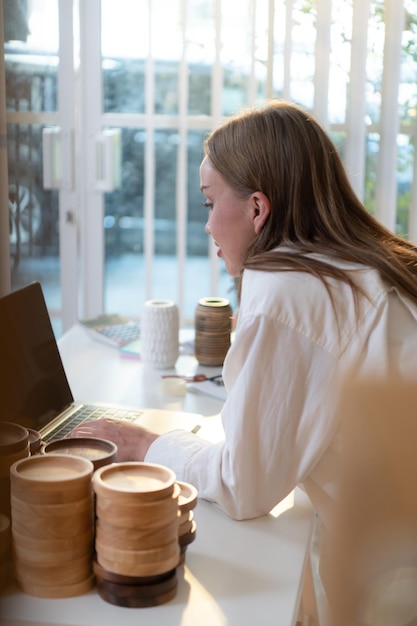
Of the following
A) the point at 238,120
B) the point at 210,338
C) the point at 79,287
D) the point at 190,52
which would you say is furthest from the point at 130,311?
the point at 238,120

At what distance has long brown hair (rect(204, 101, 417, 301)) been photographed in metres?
1.43

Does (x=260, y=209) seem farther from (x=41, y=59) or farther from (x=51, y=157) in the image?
(x=51, y=157)

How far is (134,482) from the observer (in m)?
0.99

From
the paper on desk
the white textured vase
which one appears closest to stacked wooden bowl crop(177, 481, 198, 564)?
the paper on desk

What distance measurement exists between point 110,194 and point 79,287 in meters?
0.43

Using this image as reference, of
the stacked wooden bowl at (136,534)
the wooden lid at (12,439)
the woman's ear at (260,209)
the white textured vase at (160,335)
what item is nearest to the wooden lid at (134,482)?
the stacked wooden bowl at (136,534)

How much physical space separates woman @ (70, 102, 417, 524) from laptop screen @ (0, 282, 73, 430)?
165 millimetres

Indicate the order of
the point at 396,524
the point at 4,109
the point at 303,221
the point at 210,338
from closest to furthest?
the point at 4,109 < the point at 396,524 < the point at 303,221 < the point at 210,338

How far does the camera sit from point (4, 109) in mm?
986

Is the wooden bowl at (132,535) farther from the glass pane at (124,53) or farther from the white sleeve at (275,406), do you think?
the glass pane at (124,53)

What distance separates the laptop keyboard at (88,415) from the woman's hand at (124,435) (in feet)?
0.35

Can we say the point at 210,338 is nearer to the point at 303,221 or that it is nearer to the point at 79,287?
the point at 303,221

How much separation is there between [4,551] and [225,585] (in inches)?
10.8

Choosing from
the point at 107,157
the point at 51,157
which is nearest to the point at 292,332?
the point at 51,157
